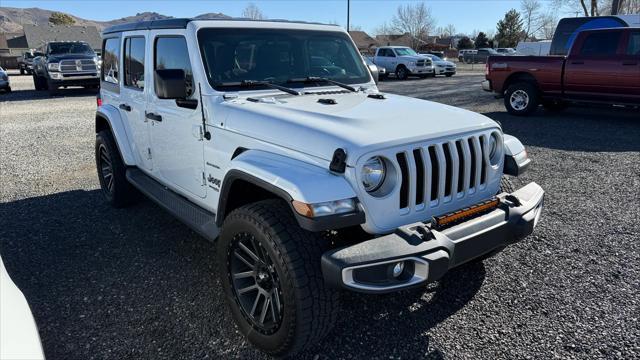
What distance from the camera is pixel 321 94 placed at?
357cm

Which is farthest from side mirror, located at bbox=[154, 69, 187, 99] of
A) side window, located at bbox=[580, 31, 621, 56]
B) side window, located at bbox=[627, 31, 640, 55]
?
side window, located at bbox=[627, 31, 640, 55]

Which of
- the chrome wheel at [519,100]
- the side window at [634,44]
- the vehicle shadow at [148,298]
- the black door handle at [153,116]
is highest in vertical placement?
the side window at [634,44]

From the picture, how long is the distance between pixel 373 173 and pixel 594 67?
376 inches

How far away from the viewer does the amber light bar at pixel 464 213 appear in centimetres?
248

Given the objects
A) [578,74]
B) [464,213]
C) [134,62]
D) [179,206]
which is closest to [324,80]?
[179,206]

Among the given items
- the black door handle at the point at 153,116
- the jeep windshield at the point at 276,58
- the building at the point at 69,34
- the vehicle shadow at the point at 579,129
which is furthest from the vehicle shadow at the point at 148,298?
the building at the point at 69,34

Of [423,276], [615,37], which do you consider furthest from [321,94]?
[615,37]

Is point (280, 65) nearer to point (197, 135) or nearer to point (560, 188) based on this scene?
point (197, 135)

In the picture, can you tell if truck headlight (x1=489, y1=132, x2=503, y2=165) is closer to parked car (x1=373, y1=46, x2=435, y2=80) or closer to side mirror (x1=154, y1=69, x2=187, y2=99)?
side mirror (x1=154, y1=69, x2=187, y2=99)

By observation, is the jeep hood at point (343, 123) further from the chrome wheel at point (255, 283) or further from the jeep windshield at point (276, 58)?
the chrome wheel at point (255, 283)

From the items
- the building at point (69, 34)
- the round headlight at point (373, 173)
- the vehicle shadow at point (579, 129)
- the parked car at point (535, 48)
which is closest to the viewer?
the round headlight at point (373, 173)

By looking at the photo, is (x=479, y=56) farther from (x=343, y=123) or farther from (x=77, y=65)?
(x=343, y=123)

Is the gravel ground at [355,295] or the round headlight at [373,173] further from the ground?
the round headlight at [373,173]

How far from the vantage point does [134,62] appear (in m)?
4.39
